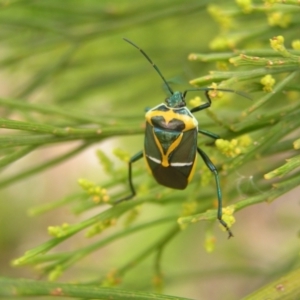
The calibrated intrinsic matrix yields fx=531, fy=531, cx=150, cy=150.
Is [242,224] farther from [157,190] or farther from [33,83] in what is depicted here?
[157,190]

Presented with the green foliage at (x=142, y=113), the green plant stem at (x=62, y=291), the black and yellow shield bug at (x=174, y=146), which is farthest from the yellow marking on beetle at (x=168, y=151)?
the green plant stem at (x=62, y=291)

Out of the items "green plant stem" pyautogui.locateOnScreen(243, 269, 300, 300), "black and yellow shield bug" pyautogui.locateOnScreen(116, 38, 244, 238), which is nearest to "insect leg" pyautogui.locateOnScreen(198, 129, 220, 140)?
"black and yellow shield bug" pyautogui.locateOnScreen(116, 38, 244, 238)

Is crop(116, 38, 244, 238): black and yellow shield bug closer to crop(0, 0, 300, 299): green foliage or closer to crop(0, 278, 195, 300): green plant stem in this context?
crop(0, 0, 300, 299): green foliage

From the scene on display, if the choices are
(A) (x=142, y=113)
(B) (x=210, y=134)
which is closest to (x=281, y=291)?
(B) (x=210, y=134)

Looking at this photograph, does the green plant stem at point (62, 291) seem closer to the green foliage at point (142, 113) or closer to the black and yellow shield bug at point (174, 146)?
the green foliage at point (142, 113)

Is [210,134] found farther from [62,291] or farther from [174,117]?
[62,291]
